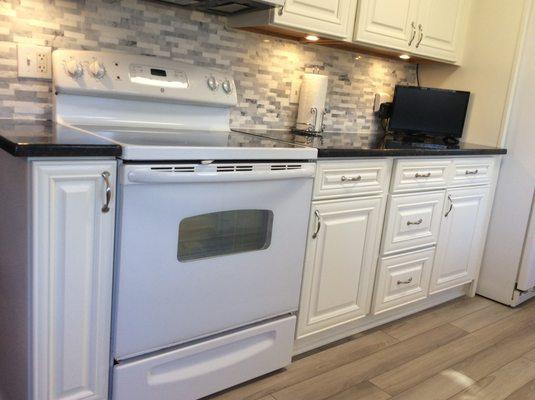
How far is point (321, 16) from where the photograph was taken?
2.08 meters

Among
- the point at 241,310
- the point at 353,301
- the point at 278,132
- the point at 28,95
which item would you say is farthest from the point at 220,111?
the point at 353,301

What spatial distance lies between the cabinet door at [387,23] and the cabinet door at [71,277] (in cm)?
145

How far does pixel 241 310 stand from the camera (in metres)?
1.68

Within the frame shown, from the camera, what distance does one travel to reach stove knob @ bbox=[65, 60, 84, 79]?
1.69 meters

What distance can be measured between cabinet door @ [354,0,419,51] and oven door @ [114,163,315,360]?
897 mm

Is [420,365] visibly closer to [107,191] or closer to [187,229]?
[187,229]

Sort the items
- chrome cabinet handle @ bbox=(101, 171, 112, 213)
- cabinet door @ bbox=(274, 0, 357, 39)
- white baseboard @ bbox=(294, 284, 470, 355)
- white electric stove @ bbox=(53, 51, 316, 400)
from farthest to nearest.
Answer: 1. white baseboard @ bbox=(294, 284, 470, 355)
2. cabinet door @ bbox=(274, 0, 357, 39)
3. white electric stove @ bbox=(53, 51, 316, 400)
4. chrome cabinet handle @ bbox=(101, 171, 112, 213)

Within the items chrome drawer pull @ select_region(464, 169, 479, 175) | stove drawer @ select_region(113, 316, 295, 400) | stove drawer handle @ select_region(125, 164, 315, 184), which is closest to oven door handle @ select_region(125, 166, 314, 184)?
stove drawer handle @ select_region(125, 164, 315, 184)

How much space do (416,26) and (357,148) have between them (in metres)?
0.96

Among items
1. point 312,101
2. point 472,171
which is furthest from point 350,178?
point 472,171

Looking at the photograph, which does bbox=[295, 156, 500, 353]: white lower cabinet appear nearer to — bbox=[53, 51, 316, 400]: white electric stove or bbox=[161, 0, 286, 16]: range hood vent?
bbox=[53, 51, 316, 400]: white electric stove

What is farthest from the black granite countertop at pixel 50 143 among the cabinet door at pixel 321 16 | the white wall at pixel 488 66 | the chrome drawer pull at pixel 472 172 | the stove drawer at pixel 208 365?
the white wall at pixel 488 66

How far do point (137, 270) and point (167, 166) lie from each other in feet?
1.00

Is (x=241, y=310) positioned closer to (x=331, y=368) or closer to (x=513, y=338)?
(x=331, y=368)
